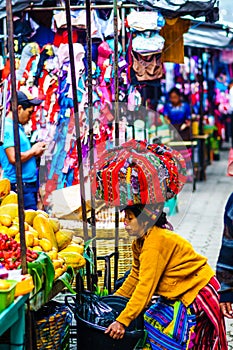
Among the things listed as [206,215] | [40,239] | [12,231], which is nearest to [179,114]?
[206,215]

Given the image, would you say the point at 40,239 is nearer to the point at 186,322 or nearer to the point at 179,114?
the point at 186,322

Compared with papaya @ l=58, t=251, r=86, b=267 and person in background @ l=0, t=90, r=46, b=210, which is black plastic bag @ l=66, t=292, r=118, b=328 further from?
person in background @ l=0, t=90, r=46, b=210

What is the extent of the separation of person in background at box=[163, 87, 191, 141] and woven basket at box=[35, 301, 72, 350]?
9342mm

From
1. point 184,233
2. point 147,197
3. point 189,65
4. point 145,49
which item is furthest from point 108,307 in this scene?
point 189,65

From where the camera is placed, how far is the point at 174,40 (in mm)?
8297

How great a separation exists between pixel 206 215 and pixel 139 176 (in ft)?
25.9

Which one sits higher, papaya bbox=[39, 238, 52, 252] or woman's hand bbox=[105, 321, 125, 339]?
papaya bbox=[39, 238, 52, 252]

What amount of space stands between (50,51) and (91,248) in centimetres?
353

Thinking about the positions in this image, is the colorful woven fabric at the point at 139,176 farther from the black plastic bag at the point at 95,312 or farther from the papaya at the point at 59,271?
the black plastic bag at the point at 95,312

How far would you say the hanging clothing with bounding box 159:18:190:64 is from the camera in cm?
824

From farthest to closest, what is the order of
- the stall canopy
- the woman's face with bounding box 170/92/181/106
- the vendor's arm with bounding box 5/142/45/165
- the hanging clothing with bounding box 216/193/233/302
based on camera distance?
1. the woman's face with bounding box 170/92/181/106
2. the stall canopy
3. the vendor's arm with bounding box 5/142/45/165
4. the hanging clothing with bounding box 216/193/233/302

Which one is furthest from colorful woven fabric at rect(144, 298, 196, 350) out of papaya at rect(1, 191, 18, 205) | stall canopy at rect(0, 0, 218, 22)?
stall canopy at rect(0, 0, 218, 22)

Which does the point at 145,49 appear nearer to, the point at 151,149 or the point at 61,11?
the point at 61,11

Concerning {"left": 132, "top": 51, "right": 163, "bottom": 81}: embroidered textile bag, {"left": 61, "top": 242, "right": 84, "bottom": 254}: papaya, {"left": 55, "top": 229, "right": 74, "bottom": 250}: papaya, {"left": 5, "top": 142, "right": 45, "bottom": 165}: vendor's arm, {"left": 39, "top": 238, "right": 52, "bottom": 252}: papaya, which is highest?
{"left": 132, "top": 51, "right": 163, "bottom": 81}: embroidered textile bag
